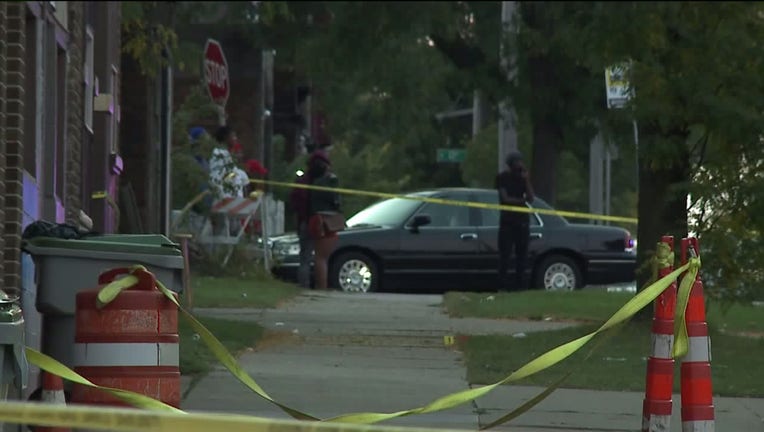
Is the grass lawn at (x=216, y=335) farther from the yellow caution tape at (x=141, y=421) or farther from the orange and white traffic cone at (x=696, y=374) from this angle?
the yellow caution tape at (x=141, y=421)

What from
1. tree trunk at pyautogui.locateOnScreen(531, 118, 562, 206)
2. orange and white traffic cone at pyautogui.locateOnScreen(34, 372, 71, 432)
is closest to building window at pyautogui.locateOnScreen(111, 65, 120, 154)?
orange and white traffic cone at pyautogui.locateOnScreen(34, 372, 71, 432)

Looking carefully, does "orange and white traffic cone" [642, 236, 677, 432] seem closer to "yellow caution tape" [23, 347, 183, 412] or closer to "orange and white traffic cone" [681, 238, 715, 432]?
"orange and white traffic cone" [681, 238, 715, 432]

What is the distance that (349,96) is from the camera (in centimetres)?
4666

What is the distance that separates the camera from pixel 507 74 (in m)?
29.7

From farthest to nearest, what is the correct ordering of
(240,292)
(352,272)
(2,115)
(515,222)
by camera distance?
1. (352,272)
2. (515,222)
3. (240,292)
4. (2,115)

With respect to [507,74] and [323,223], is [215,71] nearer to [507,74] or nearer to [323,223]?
[323,223]

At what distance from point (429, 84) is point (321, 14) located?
87.4 inches

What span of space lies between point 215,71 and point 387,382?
7.31 meters

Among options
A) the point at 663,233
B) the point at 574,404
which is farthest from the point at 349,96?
the point at 574,404

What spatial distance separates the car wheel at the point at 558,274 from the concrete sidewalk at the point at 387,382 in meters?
6.70

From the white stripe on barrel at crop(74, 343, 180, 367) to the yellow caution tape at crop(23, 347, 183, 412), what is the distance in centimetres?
17

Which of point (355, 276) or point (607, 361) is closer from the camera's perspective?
point (607, 361)

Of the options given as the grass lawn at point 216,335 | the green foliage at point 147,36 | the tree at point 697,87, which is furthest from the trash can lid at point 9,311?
the green foliage at point 147,36

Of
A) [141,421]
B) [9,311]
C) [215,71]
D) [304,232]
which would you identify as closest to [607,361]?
[215,71]
